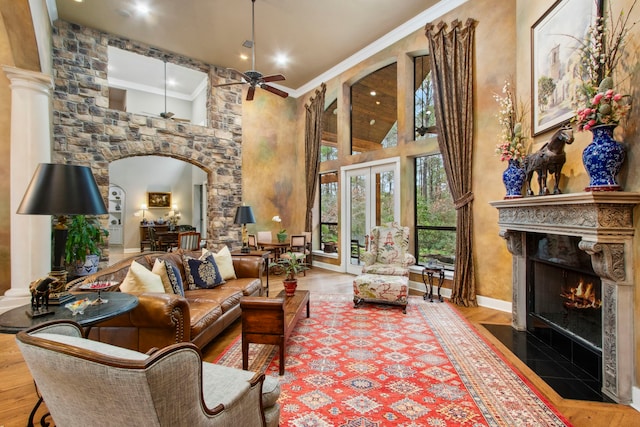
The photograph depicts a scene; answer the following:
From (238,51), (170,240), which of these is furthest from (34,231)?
(170,240)

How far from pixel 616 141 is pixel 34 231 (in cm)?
620

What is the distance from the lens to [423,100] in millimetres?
5480

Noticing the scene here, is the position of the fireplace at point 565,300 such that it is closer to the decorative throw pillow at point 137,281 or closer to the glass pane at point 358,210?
the glass pane at point 358,210

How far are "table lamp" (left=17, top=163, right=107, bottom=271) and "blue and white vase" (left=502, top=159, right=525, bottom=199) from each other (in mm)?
3852

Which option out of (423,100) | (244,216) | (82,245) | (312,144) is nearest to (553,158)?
(423,100)

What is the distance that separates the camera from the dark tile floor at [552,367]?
2.24 metres

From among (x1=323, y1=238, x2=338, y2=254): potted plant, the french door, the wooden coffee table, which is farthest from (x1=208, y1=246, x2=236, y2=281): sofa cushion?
(x1=323, y1=238, x2=338, y2=254): potted plant

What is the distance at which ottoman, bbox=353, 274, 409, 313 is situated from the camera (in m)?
4.07

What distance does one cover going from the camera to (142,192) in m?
10.6

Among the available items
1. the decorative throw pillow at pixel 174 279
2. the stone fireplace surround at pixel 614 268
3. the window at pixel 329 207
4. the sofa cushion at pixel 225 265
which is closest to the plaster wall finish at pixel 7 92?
the sofa cushion at pixel 225 265

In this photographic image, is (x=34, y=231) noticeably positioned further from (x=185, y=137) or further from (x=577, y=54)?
(x=577, y=54)

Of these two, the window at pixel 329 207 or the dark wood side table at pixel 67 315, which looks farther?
the window at pixel 329 207

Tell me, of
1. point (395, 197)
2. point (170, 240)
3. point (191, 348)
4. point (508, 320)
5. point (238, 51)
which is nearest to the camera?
point (191, 348)

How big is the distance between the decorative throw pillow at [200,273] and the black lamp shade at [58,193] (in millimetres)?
1838
